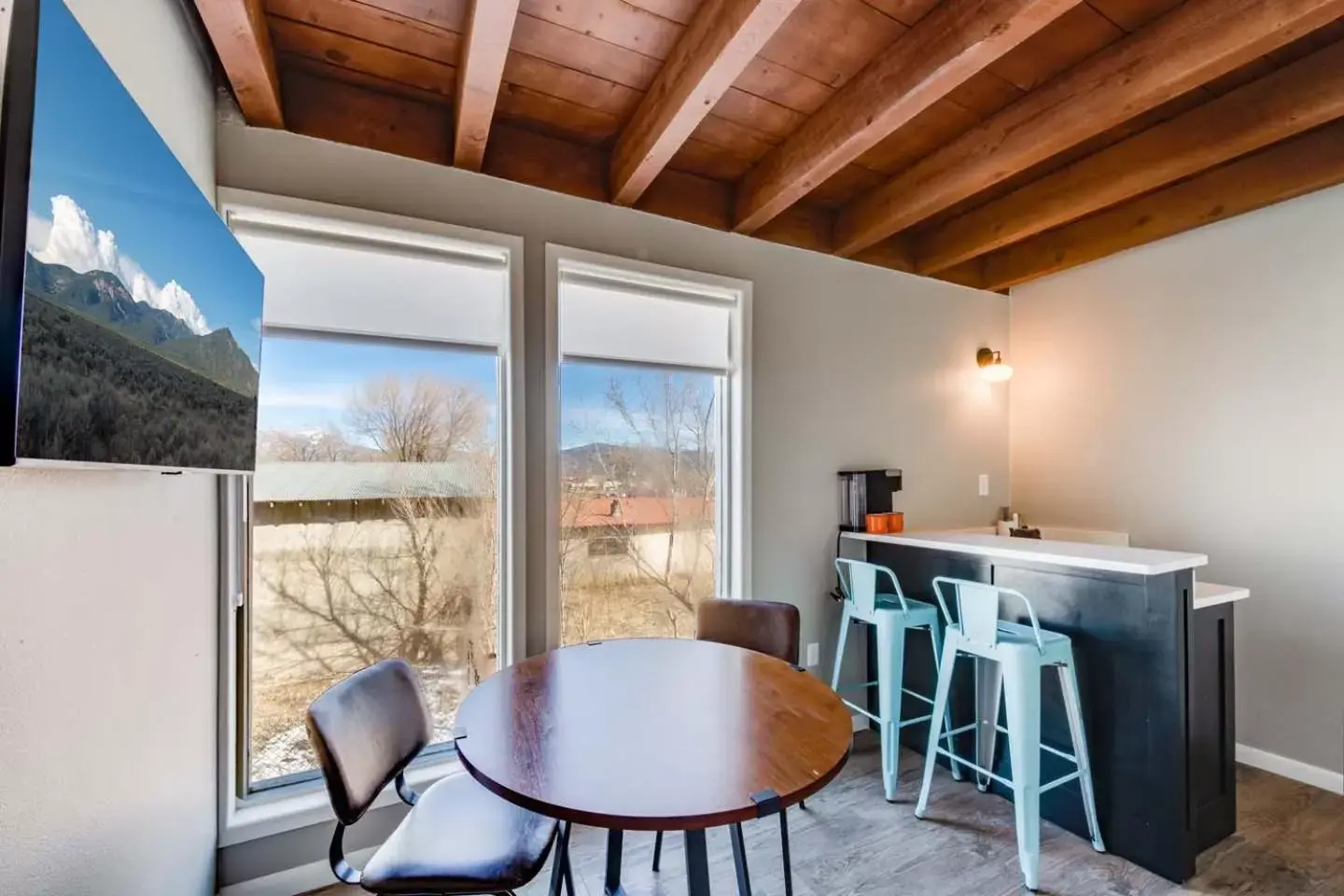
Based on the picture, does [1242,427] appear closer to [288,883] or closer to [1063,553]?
[1063,553]

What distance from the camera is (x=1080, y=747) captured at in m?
2.09

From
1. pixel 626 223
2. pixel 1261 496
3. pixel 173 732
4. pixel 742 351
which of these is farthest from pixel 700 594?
pixel 1261 496

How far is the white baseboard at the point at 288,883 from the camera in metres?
1.82

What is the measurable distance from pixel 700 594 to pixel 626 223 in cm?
176

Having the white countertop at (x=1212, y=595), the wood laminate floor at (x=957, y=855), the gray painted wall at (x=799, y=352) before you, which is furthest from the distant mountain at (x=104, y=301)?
the white countertop at (x=1212, y=595)

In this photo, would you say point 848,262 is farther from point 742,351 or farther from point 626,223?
point 626,223

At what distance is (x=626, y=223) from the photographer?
2547mm

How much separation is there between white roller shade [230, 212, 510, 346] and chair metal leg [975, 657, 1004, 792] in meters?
2.49

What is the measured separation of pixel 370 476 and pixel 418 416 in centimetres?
28

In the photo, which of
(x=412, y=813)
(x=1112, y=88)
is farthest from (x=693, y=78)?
(x=412, y=813)

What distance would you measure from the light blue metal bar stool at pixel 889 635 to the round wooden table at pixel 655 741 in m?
0.97

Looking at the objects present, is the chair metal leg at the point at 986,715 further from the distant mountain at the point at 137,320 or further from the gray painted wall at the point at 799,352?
the distant mountain at the point at 137,320

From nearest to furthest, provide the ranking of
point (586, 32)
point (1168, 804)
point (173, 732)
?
point (173, 732) → point (586, 32) → point (1168, 804)

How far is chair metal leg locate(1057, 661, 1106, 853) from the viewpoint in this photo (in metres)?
2.08
